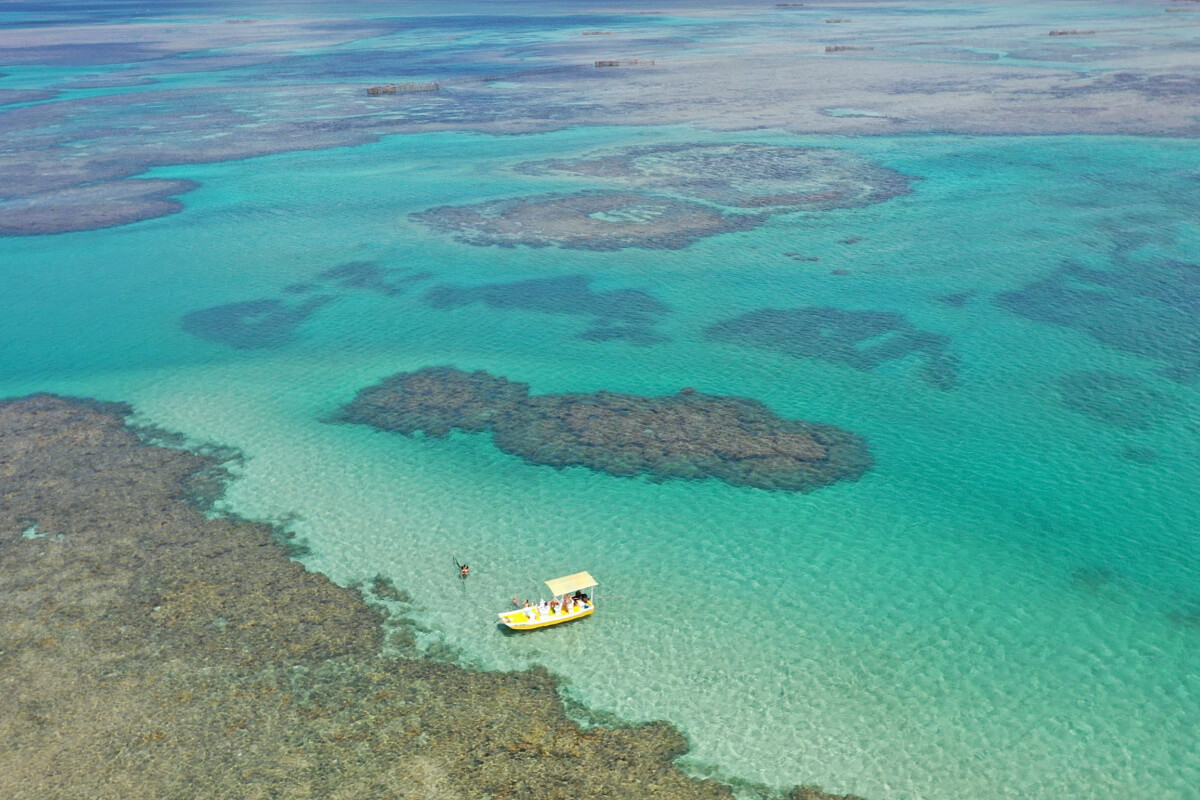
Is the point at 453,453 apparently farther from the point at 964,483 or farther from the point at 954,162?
the point at 954,162

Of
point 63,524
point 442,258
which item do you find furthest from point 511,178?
point 63,524

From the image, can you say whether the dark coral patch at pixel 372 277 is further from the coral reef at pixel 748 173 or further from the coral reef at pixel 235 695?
the coral reef at pixel 235 695

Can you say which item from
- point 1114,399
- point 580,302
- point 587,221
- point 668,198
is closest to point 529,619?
point 1114,399

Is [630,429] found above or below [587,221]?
below

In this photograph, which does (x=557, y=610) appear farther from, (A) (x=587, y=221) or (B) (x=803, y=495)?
(A) (x=587, y=221)

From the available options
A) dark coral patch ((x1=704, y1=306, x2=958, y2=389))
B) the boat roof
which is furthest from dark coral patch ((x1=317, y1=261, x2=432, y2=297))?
the boat roof

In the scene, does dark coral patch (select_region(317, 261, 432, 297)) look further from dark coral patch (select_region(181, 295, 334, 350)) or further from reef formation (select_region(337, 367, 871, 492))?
reef formation (select_region(337, 367, 871, 492))
